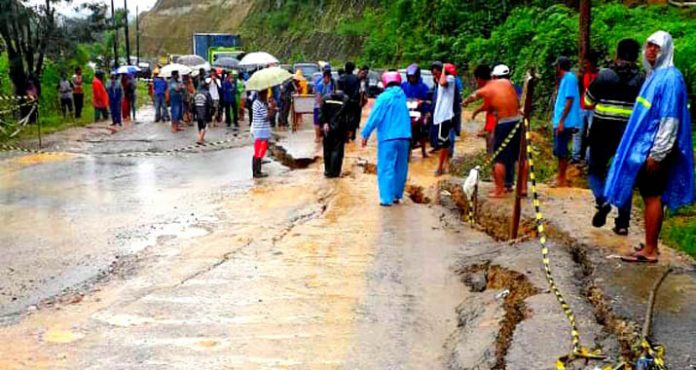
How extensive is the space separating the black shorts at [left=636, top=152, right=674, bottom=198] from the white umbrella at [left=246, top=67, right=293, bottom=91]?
29.8 ft

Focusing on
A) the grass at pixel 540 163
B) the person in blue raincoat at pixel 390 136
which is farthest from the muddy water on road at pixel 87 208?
the grass at pixel 540 163

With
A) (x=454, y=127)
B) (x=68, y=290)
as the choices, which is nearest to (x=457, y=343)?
(x=68, y=290)

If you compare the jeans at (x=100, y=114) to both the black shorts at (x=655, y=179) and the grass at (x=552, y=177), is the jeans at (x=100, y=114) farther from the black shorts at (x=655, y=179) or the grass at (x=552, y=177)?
the black shorts at (x=655, y=179)

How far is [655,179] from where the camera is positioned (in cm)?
608

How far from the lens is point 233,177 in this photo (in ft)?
44.9

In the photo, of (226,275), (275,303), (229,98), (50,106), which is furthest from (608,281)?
(50,106)

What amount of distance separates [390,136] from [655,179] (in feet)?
15.0

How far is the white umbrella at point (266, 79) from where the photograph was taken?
14.6 meters

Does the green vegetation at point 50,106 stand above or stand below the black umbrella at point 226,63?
below

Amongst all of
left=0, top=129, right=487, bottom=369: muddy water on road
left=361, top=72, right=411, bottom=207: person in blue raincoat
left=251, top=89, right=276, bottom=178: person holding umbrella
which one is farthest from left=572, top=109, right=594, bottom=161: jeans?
left=251, top=89, right=276, bottom=178: person holding umbrella

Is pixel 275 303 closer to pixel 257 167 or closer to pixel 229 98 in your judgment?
pixel 257 167

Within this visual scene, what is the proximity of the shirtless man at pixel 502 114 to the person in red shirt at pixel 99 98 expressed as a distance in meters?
16.4

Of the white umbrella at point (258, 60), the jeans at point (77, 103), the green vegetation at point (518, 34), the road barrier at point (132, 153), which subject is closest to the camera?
the road barrier at point (132, 153)

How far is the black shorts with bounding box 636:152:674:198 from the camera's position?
237 inches
